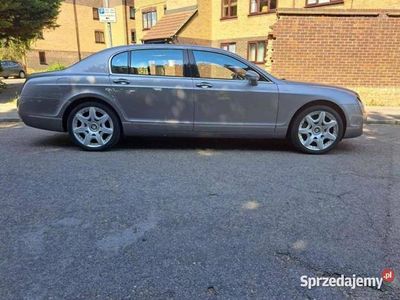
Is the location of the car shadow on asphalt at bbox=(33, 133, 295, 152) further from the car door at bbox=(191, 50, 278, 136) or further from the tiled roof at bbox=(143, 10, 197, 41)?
the tiled roof at bbox=(143, 10, 197, 41)

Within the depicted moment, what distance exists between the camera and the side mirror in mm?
5395

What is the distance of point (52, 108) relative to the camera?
Result: 5.54 metres

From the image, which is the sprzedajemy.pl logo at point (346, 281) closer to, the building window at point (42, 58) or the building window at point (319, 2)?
the building window at point (319, 2)

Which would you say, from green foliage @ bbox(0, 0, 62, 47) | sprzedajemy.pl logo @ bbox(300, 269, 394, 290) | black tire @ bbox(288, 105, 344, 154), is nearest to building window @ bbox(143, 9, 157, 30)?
green foliage @ bbox(0, 0, 62, 47)

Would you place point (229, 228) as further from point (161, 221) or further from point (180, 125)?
point (180, 125)

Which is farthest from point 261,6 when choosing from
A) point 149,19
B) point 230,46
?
point 149,19

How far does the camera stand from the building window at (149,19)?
2631 centimetres

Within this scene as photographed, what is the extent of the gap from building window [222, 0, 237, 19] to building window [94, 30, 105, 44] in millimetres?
22916

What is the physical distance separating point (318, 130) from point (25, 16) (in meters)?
13.3

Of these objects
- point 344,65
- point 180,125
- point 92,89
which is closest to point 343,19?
point 344,65

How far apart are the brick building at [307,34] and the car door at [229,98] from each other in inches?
283

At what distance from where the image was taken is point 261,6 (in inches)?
747

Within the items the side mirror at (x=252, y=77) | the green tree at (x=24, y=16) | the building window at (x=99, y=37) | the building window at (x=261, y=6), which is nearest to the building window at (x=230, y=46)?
the building window at (x=261, y=6)

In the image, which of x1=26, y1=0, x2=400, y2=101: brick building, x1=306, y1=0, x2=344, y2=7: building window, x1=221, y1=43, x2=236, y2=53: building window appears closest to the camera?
x1=26, y1=0, x2=400, y2=101: brick building
